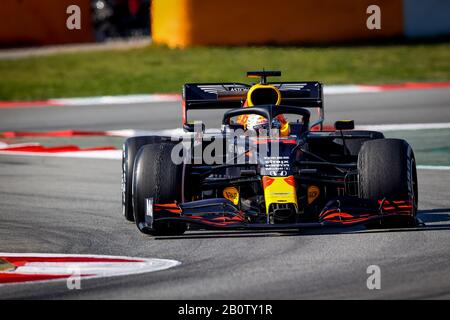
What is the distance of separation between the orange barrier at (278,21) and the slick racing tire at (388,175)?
53.7ft

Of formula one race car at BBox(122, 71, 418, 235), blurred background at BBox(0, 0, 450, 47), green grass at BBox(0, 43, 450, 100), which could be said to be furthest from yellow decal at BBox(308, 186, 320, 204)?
blurred background at BBox(0, 0, 450, 47)

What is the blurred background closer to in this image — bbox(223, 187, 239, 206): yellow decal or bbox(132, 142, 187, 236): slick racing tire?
bbox(223, 187, 239, 206): yellow decal

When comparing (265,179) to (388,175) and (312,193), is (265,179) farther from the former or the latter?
(388,175)

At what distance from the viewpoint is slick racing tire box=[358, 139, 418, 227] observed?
9445 mm

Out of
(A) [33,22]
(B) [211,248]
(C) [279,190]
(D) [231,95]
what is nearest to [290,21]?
(A) [33,22]

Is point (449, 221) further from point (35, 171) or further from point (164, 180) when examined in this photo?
point (35, 171)

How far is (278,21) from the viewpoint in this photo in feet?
85.3

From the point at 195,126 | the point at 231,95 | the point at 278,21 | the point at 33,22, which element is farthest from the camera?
the point at 33,22

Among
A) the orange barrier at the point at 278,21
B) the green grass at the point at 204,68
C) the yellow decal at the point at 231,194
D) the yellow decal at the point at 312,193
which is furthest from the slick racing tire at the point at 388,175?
the orange barrier at the point at 278,21

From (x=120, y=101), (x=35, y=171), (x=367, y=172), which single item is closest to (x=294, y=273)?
(x=367, y=172)

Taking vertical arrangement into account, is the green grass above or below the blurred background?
below

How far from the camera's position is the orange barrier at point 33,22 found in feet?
99.9

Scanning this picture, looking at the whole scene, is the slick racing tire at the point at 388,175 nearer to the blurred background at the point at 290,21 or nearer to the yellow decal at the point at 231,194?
the yellow decal at the point at 231,194

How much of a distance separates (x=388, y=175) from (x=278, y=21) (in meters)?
16.8
